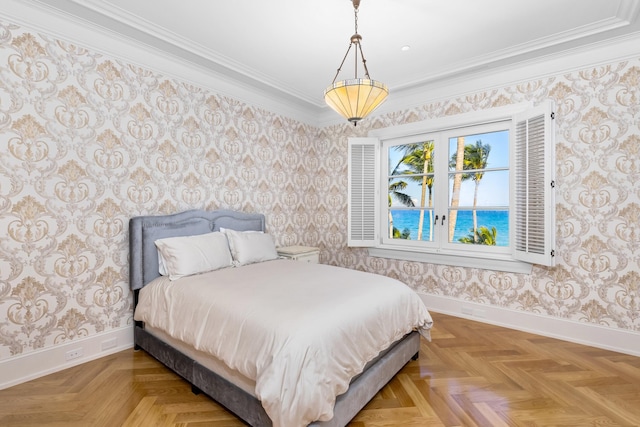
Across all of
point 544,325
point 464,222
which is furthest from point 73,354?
point 544,325

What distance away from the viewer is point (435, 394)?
2.01 m

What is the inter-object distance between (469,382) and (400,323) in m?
0.64

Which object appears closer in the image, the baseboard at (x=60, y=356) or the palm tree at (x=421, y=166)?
the baseboard at (x=60, y=356)

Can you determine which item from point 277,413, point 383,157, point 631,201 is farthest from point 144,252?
point 631,201

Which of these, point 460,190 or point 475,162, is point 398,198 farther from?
point 475,162

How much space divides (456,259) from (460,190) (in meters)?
0.79

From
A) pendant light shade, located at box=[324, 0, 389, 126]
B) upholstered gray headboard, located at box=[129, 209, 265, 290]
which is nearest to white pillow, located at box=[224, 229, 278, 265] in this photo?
upholstered gray headboard, located at box=[129, 209, 265, 290]

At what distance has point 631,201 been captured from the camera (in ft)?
8.43

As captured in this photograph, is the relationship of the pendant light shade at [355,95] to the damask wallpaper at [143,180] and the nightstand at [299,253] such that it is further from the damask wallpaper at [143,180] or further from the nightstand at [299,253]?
the nightstand at [299,253]

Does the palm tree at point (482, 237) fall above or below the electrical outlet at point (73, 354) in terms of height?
above

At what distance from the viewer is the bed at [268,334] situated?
144 centimetres

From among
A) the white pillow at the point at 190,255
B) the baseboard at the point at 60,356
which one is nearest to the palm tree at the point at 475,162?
the white pillow at the point at 190,255

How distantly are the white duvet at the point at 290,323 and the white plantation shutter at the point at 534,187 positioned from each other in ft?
4.54

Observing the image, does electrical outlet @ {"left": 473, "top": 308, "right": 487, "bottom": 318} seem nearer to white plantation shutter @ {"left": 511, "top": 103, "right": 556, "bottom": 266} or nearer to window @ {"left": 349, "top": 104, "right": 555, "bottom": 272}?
window @ {"left": 349, "top": 104, "right": 555, "bottom": 272}
